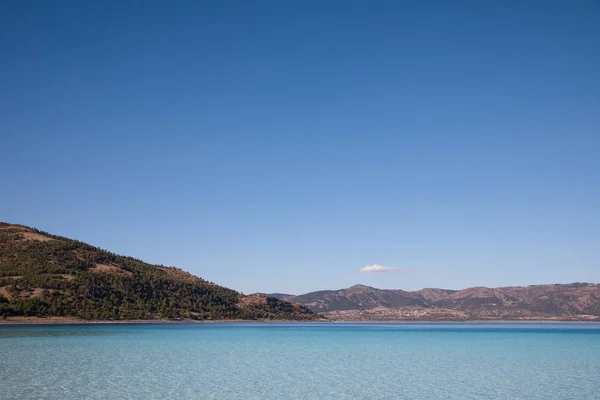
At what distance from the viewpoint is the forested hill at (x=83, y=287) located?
11569 cm

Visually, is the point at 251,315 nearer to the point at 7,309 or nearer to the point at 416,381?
the point at 7,309

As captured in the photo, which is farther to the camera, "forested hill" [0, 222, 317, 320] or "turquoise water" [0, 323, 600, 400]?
"forested hill" [0, 222, 317, 320]

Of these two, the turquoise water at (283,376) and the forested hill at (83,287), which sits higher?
the forested hill at (83,287)

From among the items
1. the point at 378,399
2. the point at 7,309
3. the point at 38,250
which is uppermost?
the point at 38,250

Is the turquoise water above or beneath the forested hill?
beneath

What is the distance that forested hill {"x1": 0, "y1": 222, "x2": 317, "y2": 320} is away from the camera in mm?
115688

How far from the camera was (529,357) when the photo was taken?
48.4 meters

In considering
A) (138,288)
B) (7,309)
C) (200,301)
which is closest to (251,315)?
(200,301)

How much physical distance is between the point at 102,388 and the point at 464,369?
2467cm

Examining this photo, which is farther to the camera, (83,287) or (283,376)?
(83,287)

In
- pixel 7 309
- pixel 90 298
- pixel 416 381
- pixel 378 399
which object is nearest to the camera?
pixel 378 399

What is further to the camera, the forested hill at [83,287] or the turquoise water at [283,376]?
the forested hill at [83,287]

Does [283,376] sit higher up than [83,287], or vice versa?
[83,287]

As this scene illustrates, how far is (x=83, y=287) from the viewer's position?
128m
